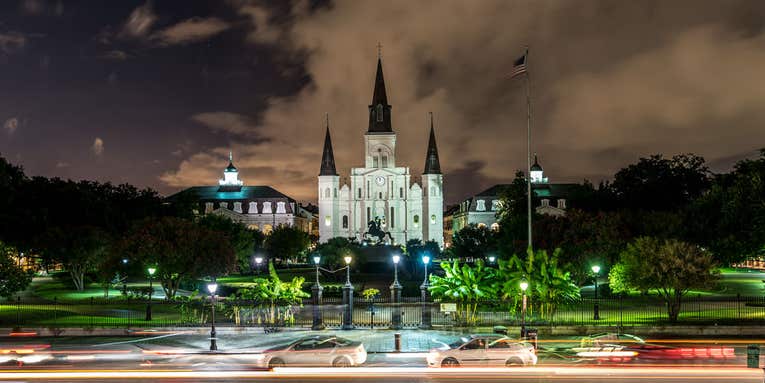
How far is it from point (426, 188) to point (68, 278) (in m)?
70.9

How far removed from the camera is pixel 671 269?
29.3 meters

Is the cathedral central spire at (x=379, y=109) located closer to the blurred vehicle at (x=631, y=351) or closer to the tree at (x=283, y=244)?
the tree at (x=283, y=244)

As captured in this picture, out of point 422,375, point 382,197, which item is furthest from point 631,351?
point 382,197

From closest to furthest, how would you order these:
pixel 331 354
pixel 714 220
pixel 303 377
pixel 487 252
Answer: pixel 303 377 → pixel 331 354 → pixel 714 220 → pixel 487 252

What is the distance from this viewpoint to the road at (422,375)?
1686 centimetres

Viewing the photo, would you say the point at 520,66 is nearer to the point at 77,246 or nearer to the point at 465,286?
the point at 465,286

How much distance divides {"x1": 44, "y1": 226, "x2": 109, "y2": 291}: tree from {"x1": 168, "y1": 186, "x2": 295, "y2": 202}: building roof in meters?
79.1

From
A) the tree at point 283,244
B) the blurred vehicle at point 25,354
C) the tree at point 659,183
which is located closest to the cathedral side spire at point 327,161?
the tree at point 283,244

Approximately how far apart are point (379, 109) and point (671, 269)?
305ft

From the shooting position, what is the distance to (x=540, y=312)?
1168 inches

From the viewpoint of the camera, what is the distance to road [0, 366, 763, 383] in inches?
664

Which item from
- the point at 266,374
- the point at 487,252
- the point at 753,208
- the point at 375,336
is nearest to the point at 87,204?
the point at 487,252

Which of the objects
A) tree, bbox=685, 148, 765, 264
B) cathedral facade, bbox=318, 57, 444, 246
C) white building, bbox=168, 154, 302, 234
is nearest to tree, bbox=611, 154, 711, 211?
tree, bbox=685, 148, 765, 264

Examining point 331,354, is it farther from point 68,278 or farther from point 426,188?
point 426,188
